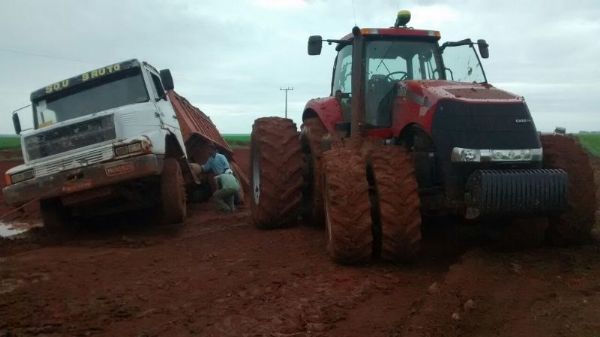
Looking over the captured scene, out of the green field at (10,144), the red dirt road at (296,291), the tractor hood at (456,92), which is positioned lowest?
the green field at (10,144)

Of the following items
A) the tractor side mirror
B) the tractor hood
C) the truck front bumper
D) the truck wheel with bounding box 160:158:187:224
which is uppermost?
the tractor side mirror

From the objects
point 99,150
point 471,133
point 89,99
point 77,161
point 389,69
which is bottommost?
point 77,161

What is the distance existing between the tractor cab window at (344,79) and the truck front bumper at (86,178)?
2639 mm

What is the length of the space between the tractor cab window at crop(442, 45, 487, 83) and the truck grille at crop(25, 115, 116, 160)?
463 centimetres

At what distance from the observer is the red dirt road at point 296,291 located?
432cm

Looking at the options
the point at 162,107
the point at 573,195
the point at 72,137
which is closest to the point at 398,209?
the point at 573,195

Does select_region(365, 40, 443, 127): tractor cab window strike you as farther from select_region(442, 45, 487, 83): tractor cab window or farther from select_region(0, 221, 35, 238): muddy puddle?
select_region(0, 221, 35, 238): muddy puddle

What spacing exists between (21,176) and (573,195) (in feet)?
23.0

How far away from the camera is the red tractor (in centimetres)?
563

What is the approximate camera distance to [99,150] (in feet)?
27.5

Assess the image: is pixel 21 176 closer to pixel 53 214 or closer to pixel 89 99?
pixel 53 214

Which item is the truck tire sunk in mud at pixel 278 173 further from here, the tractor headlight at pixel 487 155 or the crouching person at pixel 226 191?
the crouching person at pixel 226 191

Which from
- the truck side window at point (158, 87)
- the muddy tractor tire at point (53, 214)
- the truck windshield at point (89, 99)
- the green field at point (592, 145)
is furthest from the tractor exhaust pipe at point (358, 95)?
the green field at point (592, 145)

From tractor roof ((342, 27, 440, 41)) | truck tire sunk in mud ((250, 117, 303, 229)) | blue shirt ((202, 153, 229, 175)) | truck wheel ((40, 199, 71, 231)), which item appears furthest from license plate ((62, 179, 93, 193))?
tractor roof ((342, 27, 440, 41))
